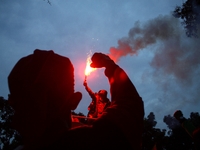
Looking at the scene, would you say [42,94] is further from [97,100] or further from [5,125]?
[5,125]

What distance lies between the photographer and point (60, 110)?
137cm

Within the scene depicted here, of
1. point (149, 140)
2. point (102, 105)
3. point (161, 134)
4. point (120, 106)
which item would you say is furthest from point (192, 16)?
point (161, 134)

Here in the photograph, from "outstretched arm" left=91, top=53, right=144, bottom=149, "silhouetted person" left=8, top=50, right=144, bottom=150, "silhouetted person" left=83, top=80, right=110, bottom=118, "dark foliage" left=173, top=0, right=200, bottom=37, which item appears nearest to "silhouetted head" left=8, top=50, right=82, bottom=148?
"silhouetted person" left=8, top=50, right=144, bottom=150

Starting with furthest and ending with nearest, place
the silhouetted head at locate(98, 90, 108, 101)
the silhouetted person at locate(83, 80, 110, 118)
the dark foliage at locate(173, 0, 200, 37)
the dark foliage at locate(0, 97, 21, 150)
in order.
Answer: the dark foliage at locate(0, 97, 21, 150) → the dark foliage at locate(173, 0, 200, 37) → the silhouetted head at locate(98, 90, 108, 101) → the silhouetted person at locate(83, 80, 110, 118)

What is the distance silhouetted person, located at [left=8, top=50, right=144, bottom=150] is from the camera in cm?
117

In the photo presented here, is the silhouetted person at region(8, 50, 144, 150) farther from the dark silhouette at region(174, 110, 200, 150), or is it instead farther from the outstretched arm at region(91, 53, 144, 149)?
the dark silhouette at region(174, 110, 200, 150)

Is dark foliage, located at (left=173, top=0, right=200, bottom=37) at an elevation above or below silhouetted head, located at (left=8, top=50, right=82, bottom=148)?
above

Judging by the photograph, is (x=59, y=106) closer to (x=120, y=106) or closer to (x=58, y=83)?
(x=58, y=83)

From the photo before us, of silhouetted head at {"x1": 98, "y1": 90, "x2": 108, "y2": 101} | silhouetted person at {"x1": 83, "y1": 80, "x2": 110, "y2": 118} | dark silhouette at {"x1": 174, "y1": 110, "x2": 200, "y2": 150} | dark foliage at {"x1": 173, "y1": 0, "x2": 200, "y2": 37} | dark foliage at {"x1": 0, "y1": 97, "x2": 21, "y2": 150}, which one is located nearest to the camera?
silhouetted person at {"x1": 83, "y1": 80, "x2": 110, "y2": 118}

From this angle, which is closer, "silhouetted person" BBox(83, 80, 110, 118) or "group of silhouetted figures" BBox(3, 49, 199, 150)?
"group of silhouetted figures" BBox(3, 49, 199, 150)

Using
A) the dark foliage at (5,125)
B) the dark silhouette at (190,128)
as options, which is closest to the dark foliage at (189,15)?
the dark silhouette at (190,128)

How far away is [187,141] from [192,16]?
26478mm

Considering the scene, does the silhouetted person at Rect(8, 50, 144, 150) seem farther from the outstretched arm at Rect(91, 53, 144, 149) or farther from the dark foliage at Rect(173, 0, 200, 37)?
the dark foliage at Rect(173, 0, 200, 37)

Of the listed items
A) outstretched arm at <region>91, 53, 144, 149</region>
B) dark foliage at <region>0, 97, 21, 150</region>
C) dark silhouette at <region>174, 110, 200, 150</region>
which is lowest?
outstretched arm at <region>91, 53, 144, 149</region>
